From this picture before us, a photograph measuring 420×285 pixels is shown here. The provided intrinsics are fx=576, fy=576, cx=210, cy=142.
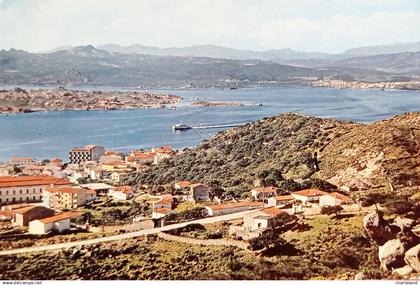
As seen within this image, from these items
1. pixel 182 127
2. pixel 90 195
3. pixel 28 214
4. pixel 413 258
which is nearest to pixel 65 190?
pixel 90 195

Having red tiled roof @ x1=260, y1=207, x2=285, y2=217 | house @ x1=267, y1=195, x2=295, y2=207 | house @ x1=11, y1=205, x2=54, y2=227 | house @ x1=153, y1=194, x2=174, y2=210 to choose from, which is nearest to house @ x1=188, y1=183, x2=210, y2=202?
house @ x1=153, y1=194, x2=174, y2=210

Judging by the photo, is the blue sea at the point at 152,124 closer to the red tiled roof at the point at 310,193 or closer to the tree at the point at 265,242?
the red tiled roof at the point at 310,193

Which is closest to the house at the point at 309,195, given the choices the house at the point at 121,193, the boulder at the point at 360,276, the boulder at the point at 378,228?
the boulder at the point at 378,228

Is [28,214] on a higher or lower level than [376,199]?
lower

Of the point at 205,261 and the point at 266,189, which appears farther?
the point at 266,189

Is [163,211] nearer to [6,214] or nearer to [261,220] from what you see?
[261,220]

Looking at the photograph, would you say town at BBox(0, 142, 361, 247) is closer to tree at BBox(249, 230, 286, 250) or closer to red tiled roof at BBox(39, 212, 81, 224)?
red tiled roof at BBox(39, 212, 81, 224)
